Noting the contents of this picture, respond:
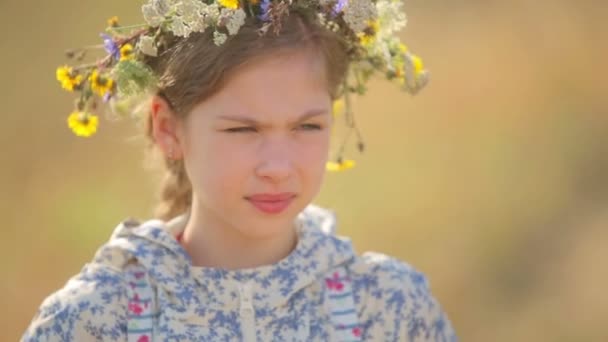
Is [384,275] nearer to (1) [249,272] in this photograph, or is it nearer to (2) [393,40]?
(1) [249,272]

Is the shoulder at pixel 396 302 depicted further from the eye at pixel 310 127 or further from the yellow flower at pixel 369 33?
the yellow flower at pixel 369 33

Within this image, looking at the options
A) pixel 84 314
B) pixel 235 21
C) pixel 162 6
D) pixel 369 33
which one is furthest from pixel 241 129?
pixel 84 314

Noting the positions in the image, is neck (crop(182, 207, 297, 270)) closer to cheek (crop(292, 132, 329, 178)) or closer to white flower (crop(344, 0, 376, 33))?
cheek (crop(292, 132, 329, 178))

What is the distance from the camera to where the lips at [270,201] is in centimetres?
288

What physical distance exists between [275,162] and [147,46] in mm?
494

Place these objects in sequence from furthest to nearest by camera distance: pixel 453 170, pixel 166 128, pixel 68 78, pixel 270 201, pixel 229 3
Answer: pixel 453 170
pixel 166 128
pixel 68 78
pixel 270 201
pixel 229 3

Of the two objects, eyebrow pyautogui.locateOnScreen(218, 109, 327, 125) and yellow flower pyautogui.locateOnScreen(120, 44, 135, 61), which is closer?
eyebrow pyautogui.locateOnScreen(218, 109, 327, 125)

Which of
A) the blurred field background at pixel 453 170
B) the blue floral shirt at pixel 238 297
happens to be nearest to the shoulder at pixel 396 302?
the blue floral shirt at pixel 238 297

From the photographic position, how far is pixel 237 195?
2889 millimetres

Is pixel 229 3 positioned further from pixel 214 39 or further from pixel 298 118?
pixel 298 118

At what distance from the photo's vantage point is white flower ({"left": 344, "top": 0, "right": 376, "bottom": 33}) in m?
2.90

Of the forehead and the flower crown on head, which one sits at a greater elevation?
the flower crown on head

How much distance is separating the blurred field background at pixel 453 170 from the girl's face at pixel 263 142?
2.26m

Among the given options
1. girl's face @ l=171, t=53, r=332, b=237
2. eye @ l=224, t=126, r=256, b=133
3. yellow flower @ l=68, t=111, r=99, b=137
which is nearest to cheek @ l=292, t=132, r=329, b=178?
girl's face @ l=171, t=53, r=332, b=237
